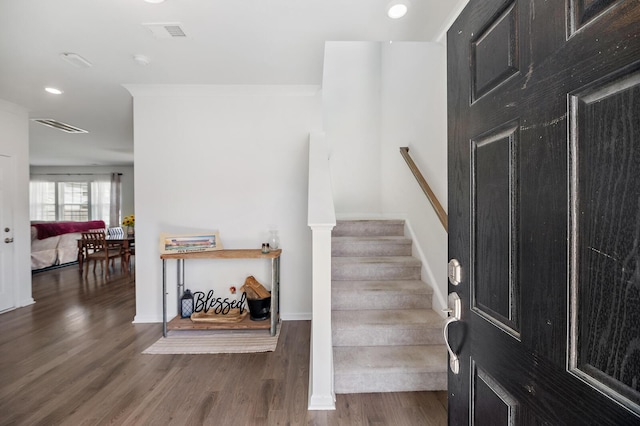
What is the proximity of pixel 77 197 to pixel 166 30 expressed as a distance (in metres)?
8.74

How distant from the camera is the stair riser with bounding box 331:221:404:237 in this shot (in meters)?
3.26

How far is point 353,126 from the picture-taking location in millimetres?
4301

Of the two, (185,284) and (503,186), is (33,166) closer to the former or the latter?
(185,284)

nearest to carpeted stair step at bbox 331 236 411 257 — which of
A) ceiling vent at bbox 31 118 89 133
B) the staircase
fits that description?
the staircase

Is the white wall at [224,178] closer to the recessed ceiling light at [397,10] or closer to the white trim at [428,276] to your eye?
the white trim at [428,276]

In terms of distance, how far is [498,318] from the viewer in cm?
71

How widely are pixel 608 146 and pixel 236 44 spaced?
2468 mm

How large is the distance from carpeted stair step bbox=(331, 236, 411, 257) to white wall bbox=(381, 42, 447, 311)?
0.17 metres

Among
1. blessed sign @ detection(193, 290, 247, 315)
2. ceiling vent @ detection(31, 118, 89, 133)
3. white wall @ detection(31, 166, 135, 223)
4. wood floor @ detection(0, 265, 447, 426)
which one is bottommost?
wood floor @ detection(0, 265, 447, 426)

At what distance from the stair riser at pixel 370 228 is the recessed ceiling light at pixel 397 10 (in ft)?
6.36

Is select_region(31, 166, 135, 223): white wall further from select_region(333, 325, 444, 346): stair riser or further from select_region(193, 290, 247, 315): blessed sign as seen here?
select_region(333, 325, 444, 346): stair riser

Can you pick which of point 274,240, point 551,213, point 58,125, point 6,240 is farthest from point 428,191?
point 58,125

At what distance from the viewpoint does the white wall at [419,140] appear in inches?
93.1

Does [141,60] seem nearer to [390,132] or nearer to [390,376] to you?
[390,132]
